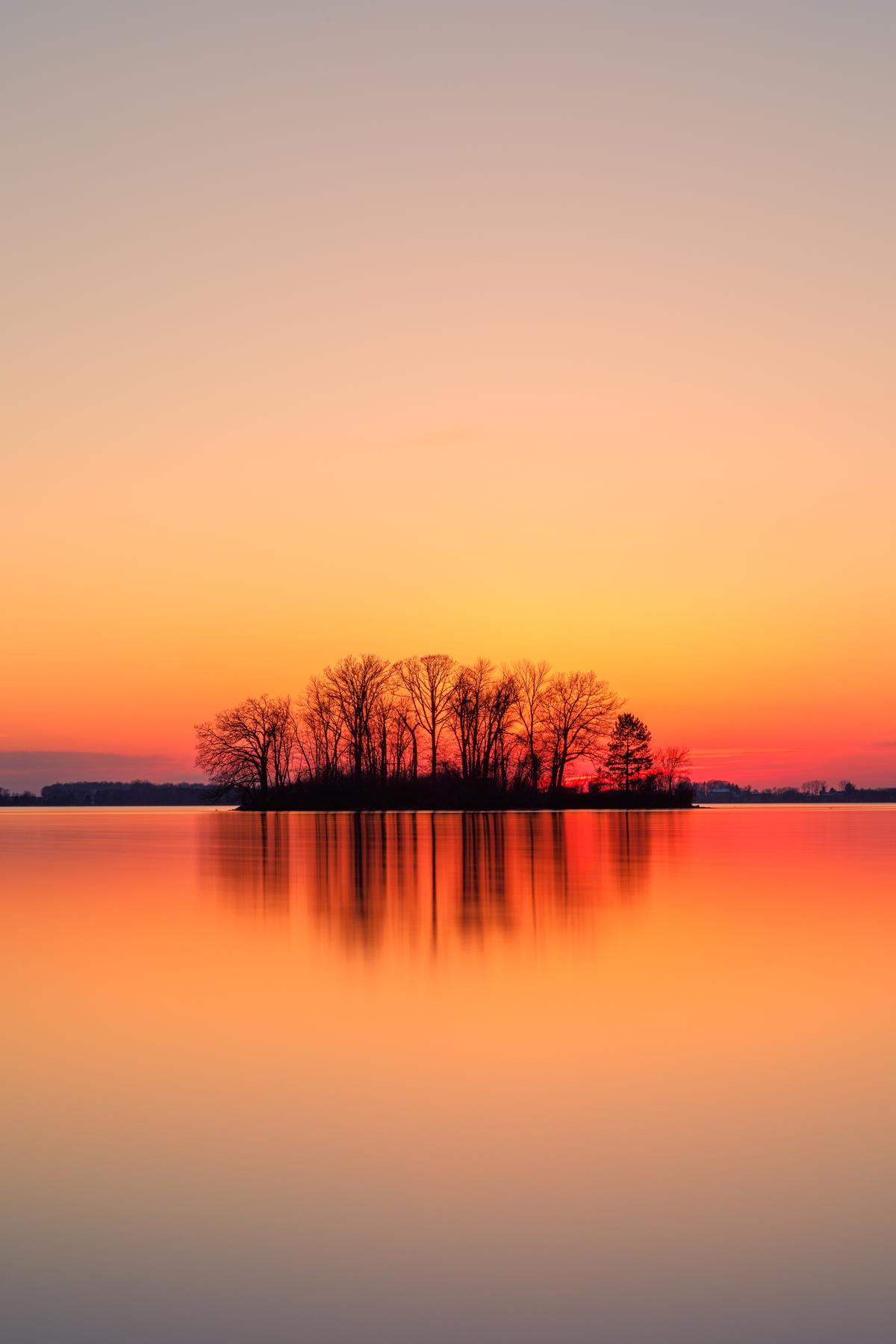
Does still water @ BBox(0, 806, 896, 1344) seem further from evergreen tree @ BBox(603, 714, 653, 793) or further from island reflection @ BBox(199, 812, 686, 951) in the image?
evergreen tree @ BBox(603, 714, 653, 793)

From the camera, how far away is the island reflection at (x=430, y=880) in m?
16.0

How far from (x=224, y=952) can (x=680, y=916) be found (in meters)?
6.92

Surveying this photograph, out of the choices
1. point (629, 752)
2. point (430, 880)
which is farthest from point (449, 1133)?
point (629, 752)

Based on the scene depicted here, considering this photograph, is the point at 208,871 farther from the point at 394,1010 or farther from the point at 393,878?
the point at 394,1010

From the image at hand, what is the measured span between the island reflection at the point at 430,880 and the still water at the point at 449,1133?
31 centimetres

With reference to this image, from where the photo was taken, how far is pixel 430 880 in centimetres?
2333

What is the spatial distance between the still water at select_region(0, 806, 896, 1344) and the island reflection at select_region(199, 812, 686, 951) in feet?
1.01

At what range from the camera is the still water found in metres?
4.40

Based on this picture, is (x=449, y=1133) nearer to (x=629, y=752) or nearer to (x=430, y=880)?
(x=430, y=880)

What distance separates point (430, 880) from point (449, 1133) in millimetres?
16906

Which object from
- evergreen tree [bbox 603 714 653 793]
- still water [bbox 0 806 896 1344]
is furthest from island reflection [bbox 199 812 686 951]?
evergreen tree [bbox 603 714 653 793]

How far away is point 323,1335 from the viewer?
4.09 meters

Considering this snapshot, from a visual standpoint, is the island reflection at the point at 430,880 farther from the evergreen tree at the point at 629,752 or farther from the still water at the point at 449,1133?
the evergreen tree at the point at 629,752

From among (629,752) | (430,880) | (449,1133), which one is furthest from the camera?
(629,752)
